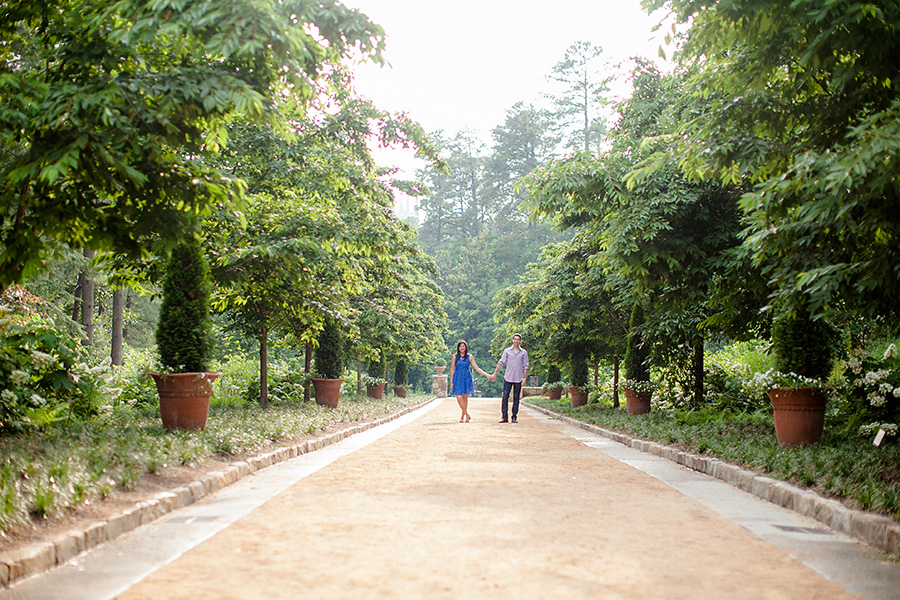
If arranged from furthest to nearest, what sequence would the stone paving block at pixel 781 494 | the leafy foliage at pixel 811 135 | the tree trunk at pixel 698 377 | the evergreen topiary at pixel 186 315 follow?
the tree trunk at pixel 698 377 → the evergreen topiary at pixel 186 315 → the stone paving block at pixel 781 494 → the leafy foliage at pixel 811 135

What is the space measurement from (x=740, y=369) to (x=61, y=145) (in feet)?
58.0

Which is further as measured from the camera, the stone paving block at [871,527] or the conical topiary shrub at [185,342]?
the conical topiary shrub at [185,342]

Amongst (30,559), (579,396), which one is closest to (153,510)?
(30,559)

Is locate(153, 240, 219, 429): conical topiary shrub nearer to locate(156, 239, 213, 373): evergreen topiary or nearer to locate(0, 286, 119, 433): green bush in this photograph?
locate(156, 239, 213, 373): evergreen topiary

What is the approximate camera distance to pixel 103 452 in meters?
7.66

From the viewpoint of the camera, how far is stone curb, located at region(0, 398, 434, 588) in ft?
14.2

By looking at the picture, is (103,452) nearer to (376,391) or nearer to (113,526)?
(113,526)

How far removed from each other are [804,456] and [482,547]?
528 centimetres

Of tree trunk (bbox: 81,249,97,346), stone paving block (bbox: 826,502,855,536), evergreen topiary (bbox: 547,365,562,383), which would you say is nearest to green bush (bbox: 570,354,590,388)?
evergreen topiary (bbox: 547,365,562,383)

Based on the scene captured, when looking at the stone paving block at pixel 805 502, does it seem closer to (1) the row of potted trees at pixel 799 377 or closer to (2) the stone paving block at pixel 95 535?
(1) the row of potted trees at pixel 799 377

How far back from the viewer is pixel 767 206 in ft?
21.1

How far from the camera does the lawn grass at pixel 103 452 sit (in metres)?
5.39

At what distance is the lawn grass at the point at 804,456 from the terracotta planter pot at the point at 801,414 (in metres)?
0.17

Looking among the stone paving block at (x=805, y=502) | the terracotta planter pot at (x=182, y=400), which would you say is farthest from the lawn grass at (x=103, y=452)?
the stone paving block at (x=805, y=502)
